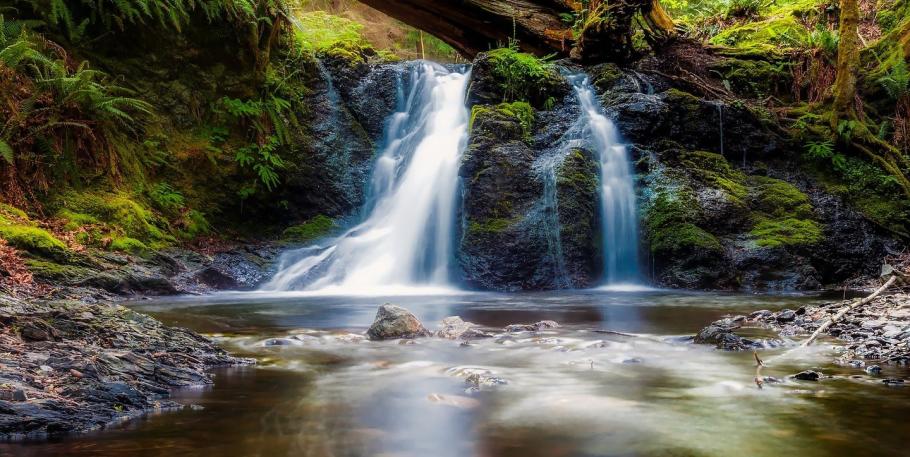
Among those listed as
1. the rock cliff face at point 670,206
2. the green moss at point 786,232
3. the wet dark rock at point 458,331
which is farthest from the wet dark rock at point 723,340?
the green moss at point 786,232

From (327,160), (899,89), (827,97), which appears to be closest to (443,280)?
(327,160)

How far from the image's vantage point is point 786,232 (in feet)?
29.5

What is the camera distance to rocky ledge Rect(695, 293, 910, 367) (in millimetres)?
3682

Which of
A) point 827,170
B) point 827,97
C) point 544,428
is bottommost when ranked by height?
point 544,428

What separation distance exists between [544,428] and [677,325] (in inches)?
122

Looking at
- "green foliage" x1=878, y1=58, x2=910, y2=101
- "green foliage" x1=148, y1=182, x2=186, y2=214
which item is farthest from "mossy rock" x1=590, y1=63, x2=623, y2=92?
"green foliage" x1=148, y1=182, x2=186, y2=214

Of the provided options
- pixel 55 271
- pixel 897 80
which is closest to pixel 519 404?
pixel 55 271

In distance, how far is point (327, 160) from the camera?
11.0 m

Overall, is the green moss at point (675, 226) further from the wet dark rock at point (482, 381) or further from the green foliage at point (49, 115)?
the green foliage at point (49, 115)

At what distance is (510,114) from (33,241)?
6525mm

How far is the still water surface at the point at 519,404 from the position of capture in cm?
229

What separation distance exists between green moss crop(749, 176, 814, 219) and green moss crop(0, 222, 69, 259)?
30.1 feet

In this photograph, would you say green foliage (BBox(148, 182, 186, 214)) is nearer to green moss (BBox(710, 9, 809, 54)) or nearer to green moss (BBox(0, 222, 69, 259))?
green moss (BBox(0, 222, 69, 259))

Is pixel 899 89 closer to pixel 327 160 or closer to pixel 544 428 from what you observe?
pixel 327 160
